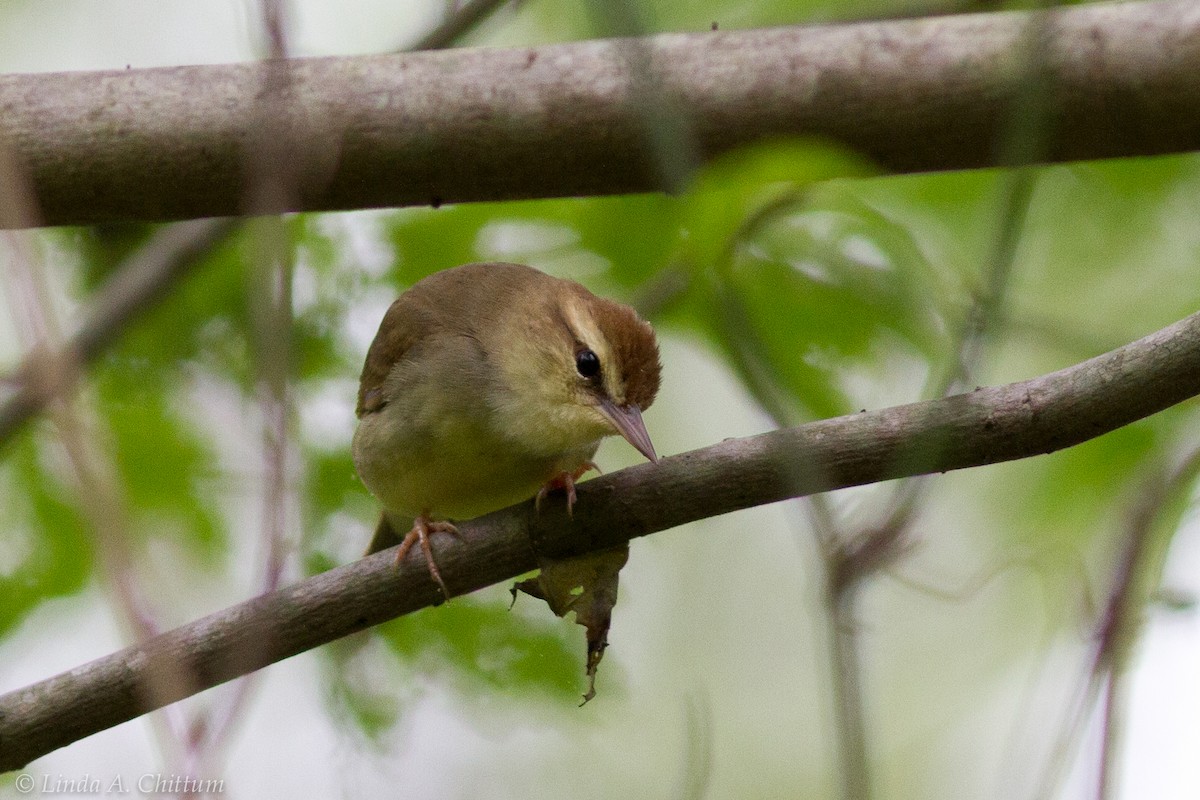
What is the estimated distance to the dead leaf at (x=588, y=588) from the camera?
11.7ft

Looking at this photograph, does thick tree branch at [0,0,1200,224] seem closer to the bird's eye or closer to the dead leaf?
the bird's eye

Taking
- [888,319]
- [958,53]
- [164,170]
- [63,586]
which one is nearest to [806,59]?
[958,53]

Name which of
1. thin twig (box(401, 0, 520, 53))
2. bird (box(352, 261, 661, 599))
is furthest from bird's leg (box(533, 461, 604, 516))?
thin twig (box(401, 0, 520, 53))

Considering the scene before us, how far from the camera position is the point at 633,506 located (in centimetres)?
326

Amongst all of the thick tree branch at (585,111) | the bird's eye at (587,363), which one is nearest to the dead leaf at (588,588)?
the bird's eye at (587,363)

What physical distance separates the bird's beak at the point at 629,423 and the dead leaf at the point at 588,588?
34 centimetres

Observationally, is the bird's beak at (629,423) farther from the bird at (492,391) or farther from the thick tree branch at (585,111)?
the thick tree branch at (585,111)

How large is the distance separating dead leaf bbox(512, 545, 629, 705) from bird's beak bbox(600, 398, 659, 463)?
0.34 meters

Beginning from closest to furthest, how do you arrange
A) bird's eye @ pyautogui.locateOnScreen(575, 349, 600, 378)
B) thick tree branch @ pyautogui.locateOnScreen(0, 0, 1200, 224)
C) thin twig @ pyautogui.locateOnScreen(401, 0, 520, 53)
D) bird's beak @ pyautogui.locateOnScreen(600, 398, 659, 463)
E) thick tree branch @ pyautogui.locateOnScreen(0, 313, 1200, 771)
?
1. thick tree branch @ pyautogui.locateOnScreen(0, 313, 1200, 771)
2. bird's beak @ pyautogui.locateOnScreen(600, 398, 659, 463)
3. thick tree branch @ pyautogui.locateOnScreen(0, 0, 1200, 224)
4. bird's eye @ pyautogui.locateOnScreen(575, 349, 600, 378)
5. thin twig @ pyautogui.locateOnScreen(401, 0, 520, 53)

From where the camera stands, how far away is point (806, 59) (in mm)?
4094

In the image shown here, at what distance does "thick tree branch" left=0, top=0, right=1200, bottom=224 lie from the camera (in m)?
4.03

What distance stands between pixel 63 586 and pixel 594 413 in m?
2.03

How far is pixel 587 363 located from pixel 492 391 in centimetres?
35

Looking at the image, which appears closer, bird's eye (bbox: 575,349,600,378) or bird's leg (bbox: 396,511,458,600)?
bird's leg (bbox: 396,511,458,600)
